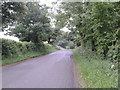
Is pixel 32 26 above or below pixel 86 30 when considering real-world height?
above

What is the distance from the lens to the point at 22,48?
14.2 meters

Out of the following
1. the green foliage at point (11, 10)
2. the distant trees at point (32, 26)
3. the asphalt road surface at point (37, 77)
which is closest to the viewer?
the asphalt road surface at point (37, 77)

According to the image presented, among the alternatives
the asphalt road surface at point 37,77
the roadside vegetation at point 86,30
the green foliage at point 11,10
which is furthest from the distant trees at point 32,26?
the asphalt road surface at point 37,77

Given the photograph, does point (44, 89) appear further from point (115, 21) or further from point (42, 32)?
point (42, 32)

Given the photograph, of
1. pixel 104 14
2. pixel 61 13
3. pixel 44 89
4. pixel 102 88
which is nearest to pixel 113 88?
pixel 102 88

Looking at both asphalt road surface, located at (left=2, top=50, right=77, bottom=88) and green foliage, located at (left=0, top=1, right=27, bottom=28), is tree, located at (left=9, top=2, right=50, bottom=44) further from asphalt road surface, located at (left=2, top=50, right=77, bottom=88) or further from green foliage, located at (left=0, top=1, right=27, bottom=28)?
asphalt road surface, located at (left=2, top=50, right=77, bottom=88)

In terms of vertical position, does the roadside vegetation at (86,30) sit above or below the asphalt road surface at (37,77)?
above

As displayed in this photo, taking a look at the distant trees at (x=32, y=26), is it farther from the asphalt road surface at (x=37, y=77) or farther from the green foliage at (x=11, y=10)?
the asphalt road surface at (x=37, y=77)

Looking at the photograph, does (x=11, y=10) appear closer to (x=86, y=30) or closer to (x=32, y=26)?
(x=86, y=30)

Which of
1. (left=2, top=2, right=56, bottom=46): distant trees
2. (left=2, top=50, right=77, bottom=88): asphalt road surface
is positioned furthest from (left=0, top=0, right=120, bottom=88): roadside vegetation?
(left=2, top=50, right=77, bottom=88): asphalt road surface

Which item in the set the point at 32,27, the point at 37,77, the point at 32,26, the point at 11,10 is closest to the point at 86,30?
the point at 11,10

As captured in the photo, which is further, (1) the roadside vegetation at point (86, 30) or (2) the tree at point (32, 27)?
(2) the tree at point (32, 27)

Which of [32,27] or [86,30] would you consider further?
[32,27]

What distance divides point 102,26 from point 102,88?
3.79 metres
